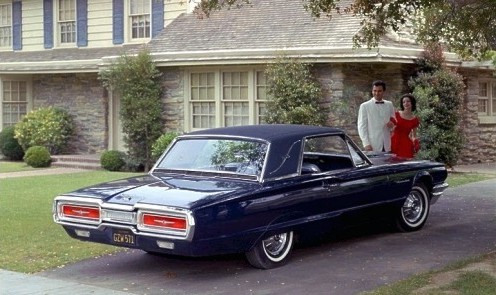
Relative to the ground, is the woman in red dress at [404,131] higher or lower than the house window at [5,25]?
lower

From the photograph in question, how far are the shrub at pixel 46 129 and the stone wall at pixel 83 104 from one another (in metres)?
0.33

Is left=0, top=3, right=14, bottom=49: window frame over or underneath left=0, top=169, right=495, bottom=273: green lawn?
over

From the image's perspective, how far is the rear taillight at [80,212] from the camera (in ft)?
27.7

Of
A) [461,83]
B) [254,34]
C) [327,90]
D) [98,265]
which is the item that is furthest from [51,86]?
[98,265]

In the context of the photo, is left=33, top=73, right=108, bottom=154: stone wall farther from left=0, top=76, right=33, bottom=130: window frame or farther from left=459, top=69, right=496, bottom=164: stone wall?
left=459, top=69, right=496, bottom=164: stone wall

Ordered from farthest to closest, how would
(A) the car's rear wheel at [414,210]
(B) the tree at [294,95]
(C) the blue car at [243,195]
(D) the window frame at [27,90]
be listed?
(D) the window frame at [27,90] < (B) the tree at [294,95] < (A) the car's rear wheel at [414,210] < (C) the blue car at [243,195]

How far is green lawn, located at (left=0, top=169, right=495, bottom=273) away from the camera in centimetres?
939

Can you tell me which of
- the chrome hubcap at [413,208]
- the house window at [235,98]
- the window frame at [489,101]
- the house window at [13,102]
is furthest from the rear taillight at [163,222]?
the house window at [13,102]

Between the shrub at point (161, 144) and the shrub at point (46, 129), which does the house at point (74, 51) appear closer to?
the shrub at point (46, 129)

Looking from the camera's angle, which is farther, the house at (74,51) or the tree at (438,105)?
the house at (74,51)

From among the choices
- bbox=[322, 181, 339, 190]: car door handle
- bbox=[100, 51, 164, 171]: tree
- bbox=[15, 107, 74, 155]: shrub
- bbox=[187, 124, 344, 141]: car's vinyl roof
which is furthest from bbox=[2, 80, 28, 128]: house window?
bbox=[322, 181, 339, 190]: car door handle

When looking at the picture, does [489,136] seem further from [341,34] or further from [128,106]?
[128,106]

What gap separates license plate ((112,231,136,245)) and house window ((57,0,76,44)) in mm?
17548

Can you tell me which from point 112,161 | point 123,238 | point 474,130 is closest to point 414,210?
point 123,238
